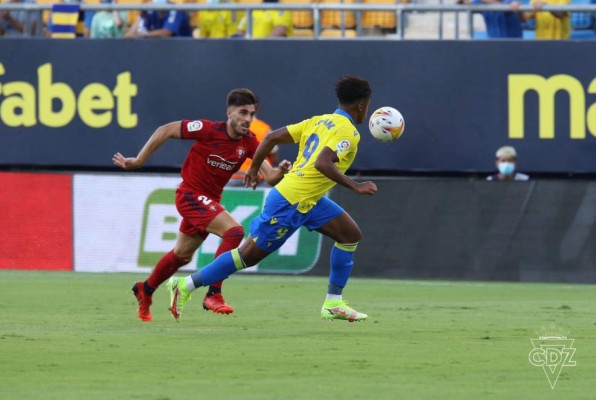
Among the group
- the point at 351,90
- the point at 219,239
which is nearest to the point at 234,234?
the point at 351,90

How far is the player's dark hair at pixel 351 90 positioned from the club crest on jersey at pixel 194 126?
1653mm

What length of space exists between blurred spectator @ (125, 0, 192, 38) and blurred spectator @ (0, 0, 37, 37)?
1588 millimetres

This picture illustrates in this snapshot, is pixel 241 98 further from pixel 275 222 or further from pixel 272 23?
pixel 272 23

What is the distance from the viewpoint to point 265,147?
11.4 meters

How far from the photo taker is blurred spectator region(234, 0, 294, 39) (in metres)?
19.4

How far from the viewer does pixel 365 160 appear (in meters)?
19.3

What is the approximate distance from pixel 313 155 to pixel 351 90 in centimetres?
65

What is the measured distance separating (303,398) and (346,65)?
12.4 m

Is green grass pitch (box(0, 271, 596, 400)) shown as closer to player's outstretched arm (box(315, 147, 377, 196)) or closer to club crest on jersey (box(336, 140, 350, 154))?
player's outstretched arm (box(315, 147, 377, 196))

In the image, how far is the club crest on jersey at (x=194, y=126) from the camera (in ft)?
40.1

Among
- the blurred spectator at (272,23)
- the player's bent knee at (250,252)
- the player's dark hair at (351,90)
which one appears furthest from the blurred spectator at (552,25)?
the player's bent knee at (250,252)

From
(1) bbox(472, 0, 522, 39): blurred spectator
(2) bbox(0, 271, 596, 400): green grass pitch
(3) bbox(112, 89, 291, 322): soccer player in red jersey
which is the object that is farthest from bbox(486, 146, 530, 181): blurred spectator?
(3) bbox(112, 89, 291, 322): soccer player in red jersey

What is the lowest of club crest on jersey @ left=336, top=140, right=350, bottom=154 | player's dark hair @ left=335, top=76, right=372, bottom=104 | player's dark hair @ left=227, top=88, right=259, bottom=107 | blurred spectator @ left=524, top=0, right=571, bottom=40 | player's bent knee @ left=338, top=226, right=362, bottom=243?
player's bent knee @ left=338, top=226, right=362, bottom=243

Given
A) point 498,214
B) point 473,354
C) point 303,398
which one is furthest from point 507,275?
point 303,398
